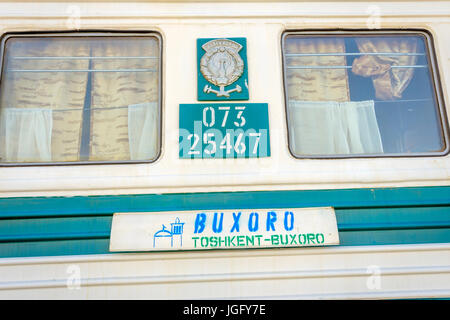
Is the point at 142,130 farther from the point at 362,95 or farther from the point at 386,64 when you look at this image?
the point at 386,64

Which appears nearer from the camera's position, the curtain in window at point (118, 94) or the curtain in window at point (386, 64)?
the curtain in window at point (118, 94)

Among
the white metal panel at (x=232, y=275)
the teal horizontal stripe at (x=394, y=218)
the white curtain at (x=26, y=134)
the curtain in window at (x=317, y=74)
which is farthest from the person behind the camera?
the curtain in window at (x=317, y=74)

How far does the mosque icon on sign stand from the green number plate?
0.36m

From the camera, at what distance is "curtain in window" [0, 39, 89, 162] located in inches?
81.2

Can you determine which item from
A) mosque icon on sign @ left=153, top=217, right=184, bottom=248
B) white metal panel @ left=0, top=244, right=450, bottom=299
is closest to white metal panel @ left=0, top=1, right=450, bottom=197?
mosque icon on sign @ left=153, top=217, right=184, bottom=248

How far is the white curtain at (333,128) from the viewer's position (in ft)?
6.84

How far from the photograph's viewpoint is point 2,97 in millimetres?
2096

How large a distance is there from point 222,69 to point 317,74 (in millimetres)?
574

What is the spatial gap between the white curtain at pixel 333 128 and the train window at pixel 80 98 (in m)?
0.78

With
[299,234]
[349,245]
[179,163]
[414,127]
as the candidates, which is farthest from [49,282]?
[414,127]

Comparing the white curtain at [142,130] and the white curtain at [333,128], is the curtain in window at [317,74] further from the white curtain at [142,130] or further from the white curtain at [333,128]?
the white curtain at [142,130]

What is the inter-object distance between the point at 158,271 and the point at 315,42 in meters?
1.58

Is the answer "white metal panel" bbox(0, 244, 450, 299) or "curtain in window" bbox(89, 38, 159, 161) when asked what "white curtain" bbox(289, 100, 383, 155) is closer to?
"white metal panel" bbox(0, 244, 450, 299)

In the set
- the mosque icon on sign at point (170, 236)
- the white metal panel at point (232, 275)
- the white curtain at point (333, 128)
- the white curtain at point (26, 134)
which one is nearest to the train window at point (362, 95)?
the white curtain at point (333, 128)
